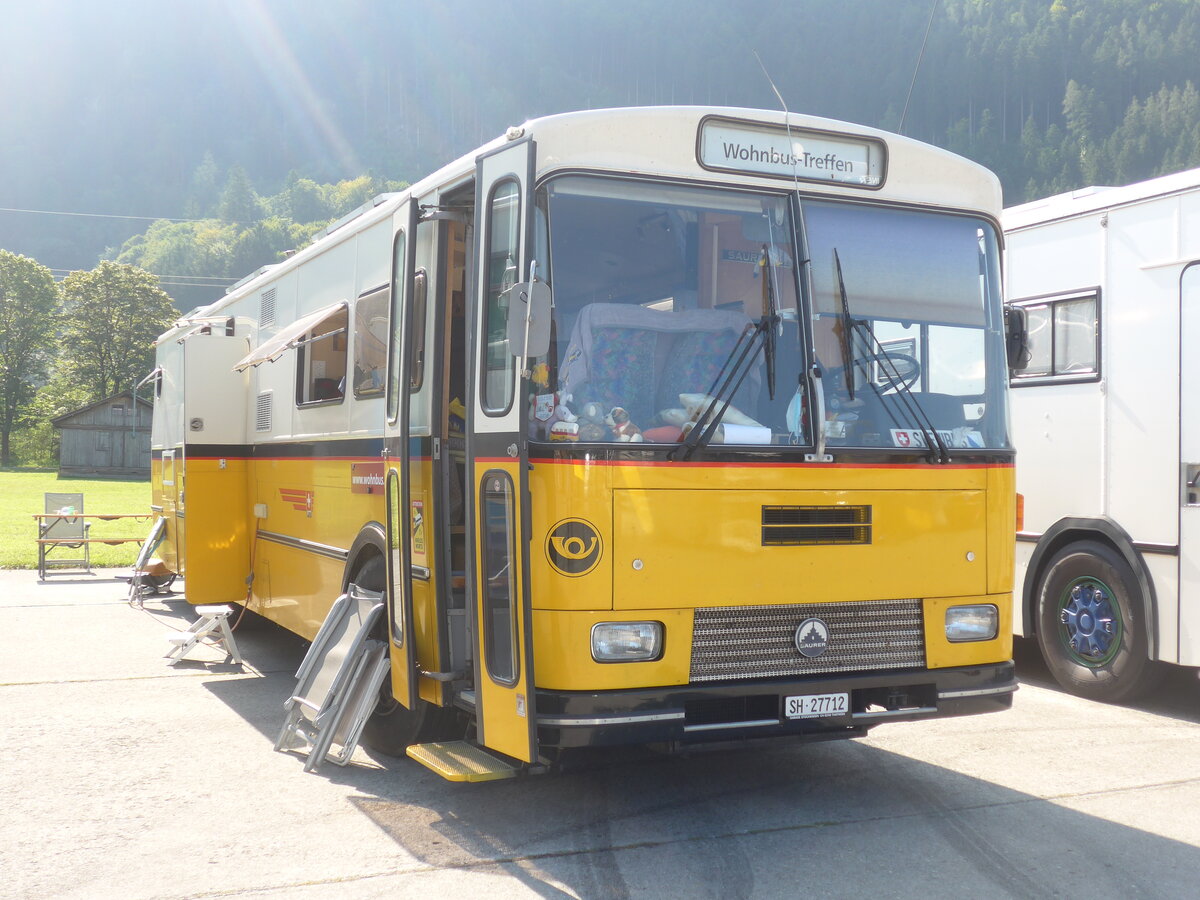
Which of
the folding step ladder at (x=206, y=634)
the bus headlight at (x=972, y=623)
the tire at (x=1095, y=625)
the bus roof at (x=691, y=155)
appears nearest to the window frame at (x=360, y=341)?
the bus roof at (x=691, y=155)

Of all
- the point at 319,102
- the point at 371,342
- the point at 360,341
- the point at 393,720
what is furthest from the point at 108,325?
the point at 319,102

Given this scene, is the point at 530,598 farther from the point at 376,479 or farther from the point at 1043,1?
the point at 1043,1

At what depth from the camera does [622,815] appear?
5.70 m

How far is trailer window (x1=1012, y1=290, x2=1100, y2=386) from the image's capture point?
27.6 ft

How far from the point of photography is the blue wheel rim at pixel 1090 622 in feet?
26.7

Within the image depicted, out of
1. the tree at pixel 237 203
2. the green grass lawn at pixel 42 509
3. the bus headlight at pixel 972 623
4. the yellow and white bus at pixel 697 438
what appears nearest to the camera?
the yellow and white bus at pixel 697 438

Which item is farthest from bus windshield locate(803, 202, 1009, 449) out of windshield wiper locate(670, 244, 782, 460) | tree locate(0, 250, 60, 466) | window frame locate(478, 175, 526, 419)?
tree locate(0, 250, 60, 466)

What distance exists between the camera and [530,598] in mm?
4941

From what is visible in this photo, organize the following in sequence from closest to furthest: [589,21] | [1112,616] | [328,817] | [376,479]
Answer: [328,817]
[376,479]
[1112,616]
[589,21]

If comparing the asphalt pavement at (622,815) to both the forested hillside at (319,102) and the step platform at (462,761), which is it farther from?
the forested hillside at (319,102)

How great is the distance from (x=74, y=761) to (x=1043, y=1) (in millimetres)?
21270

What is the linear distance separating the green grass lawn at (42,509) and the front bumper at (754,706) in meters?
15.3

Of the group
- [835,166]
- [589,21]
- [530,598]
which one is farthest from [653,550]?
[589,21]

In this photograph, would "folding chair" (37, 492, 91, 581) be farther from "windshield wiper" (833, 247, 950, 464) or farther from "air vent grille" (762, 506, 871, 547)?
"windshield wiper" (833, 247, 950, 464)
